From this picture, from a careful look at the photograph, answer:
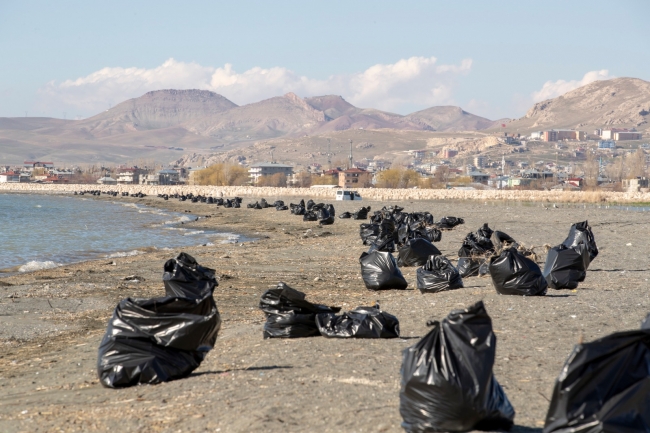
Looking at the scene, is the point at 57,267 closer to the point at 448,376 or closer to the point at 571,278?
the point at 571,278

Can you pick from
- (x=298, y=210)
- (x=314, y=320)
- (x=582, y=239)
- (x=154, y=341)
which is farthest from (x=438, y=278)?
(x=298, y=210)

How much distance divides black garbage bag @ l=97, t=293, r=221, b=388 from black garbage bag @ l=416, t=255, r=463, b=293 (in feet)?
20.0

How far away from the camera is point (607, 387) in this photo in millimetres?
4520

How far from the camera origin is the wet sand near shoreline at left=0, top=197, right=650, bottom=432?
5773 millimetres

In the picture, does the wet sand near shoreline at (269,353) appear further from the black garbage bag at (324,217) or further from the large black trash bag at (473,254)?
the black garbage bag at (324,217)

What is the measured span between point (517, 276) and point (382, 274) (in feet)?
8.88

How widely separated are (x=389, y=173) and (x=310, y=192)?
3786 cm

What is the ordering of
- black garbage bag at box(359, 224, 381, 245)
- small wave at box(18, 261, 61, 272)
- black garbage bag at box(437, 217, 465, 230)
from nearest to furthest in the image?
small wave at box(18, 261, 61, 272), black garbage bag at box(359, 224, 381, 245), black garbage bag at box(437, 217, 465, 230)

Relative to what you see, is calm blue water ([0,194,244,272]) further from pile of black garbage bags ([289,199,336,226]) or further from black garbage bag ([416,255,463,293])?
black garbage bag ([416,255,463,293])

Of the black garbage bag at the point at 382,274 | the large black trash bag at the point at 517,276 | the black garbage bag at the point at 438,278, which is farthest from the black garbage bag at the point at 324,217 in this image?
the large black trash bag at the point at 517,276

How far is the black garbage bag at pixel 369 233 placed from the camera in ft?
74.3

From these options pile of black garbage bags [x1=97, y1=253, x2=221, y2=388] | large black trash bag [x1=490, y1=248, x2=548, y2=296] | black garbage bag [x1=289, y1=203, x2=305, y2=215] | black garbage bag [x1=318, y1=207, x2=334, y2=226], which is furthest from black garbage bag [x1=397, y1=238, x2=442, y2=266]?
black garbage bag [x1=289, y1=203, x2=305, y2=215]

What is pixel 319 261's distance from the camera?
62.5 feet

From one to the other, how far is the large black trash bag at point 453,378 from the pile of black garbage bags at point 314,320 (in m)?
3.18
